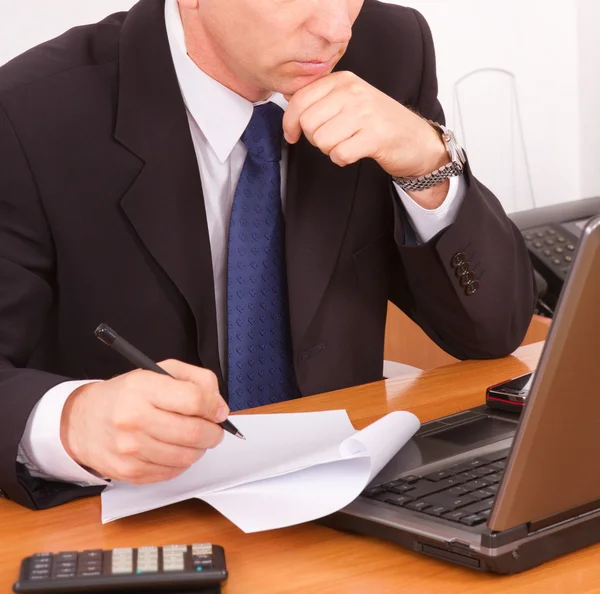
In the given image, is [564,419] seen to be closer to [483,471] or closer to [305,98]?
[483,471]

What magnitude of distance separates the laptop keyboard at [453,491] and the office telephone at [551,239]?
142cm

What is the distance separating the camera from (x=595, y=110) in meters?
3.19

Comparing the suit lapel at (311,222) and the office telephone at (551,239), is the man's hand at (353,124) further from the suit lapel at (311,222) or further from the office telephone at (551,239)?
the office telephone at (551,239)

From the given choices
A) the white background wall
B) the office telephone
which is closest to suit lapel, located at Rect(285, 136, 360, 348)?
the office telephone

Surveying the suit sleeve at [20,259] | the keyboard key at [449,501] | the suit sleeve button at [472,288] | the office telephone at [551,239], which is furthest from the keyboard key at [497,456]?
the office telephone at [551,239]

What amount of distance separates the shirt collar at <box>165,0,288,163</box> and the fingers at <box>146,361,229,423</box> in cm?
60

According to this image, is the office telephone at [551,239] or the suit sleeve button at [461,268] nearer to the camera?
the suit sleeve button at [461,268]

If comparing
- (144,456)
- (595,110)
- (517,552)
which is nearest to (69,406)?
(144,456)

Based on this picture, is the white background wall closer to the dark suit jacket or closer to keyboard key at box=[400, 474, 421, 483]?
the dark suit jacket

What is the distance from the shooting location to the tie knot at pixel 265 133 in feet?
4.86

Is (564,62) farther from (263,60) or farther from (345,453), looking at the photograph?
(345,453)

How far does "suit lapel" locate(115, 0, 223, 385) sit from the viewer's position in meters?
1.41

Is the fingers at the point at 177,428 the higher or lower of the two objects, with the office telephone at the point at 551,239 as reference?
higher

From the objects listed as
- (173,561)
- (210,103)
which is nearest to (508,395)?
(173,561)
